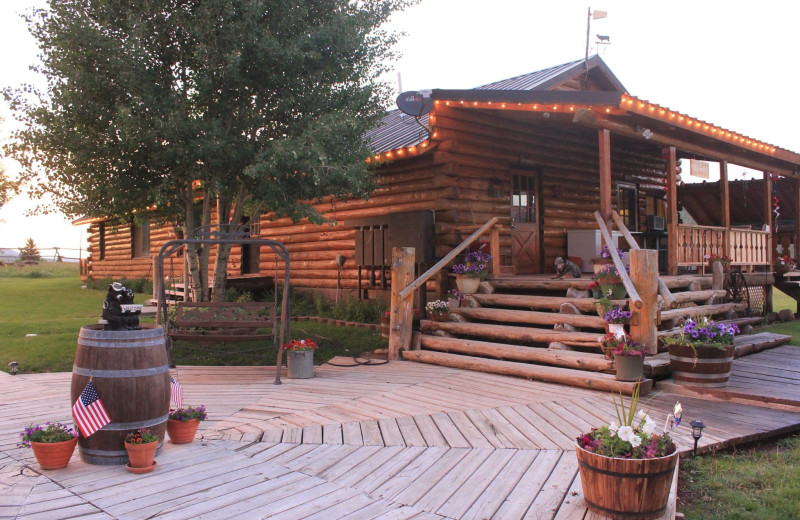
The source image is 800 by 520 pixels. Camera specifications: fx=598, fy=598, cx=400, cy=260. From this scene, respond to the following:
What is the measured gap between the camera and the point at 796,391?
221 inches

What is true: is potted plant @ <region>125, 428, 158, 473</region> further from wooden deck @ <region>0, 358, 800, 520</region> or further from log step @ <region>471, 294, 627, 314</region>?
log step @ <region>471, 294, 627, 314</region>

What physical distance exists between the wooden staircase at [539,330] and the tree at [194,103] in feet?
8.00

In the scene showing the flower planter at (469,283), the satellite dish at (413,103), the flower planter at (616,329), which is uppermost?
the satellite dish at (413,103)

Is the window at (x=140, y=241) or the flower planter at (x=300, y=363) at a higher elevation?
Answer: the window at (x=140, y=241)

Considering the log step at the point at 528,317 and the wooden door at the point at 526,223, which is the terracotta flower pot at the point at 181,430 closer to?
the log step at the point at 528,317

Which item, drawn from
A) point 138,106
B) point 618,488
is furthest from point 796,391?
point 138,106

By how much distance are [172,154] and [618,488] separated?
632cm

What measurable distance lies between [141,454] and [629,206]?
1167 cm

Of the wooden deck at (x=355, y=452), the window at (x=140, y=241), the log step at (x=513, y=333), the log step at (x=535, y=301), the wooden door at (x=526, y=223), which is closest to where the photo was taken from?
the wooden deck at (x=355, y=452)

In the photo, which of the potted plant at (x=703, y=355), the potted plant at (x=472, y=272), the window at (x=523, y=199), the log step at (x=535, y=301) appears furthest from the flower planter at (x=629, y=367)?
the window at (x=523, y=199)

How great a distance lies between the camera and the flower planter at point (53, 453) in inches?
139

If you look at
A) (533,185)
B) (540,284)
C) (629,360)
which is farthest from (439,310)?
(533,185)

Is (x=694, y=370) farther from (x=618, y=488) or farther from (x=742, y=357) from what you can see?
(x=618, y=488)

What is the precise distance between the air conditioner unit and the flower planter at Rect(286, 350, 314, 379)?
29.2 feet
